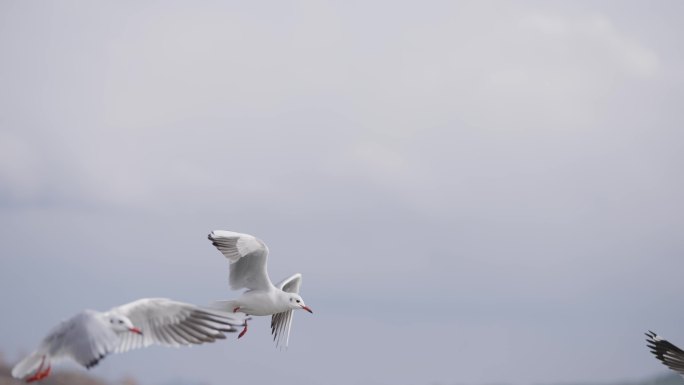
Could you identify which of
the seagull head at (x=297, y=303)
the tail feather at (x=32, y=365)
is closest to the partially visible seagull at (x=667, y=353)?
the seagull head at (x=297, y=303)

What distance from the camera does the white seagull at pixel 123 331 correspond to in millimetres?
10297

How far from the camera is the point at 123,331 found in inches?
430

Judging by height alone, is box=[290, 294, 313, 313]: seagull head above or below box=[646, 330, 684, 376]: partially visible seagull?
above

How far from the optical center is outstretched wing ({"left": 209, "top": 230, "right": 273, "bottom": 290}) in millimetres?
13703

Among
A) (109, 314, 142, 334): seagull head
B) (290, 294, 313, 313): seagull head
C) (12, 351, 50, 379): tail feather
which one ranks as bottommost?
(12, 351, 50, 379): tail feather

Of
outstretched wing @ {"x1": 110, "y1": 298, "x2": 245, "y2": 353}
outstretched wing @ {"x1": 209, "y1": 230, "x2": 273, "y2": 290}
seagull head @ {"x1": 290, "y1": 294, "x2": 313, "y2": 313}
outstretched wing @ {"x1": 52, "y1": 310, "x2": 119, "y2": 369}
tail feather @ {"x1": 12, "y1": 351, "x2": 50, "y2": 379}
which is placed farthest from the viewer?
seagull head @ {"x1": 290, "y1": 294, "x2": 313, "y2": 313}

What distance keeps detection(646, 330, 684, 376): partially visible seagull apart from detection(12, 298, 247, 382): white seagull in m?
5.23

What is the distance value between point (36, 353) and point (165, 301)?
59.0 inches

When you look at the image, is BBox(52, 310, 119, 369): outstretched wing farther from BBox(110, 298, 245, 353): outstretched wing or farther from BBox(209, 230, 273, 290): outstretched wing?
BBox(209, 230, 273, 290): outstretched wing

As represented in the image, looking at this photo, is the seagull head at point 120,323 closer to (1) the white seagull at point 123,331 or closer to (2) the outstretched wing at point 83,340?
(1) the white seagull at point 123,331

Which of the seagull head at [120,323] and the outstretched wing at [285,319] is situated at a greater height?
the outstretched wing at [285,319]

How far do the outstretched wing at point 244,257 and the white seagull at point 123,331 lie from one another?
7.07 ft

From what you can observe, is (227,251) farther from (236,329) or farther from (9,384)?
(9,384)

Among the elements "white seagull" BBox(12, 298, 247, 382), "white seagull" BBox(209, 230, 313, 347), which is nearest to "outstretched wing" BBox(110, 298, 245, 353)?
"white seagull" BBox(12, 298, 247, 382)
